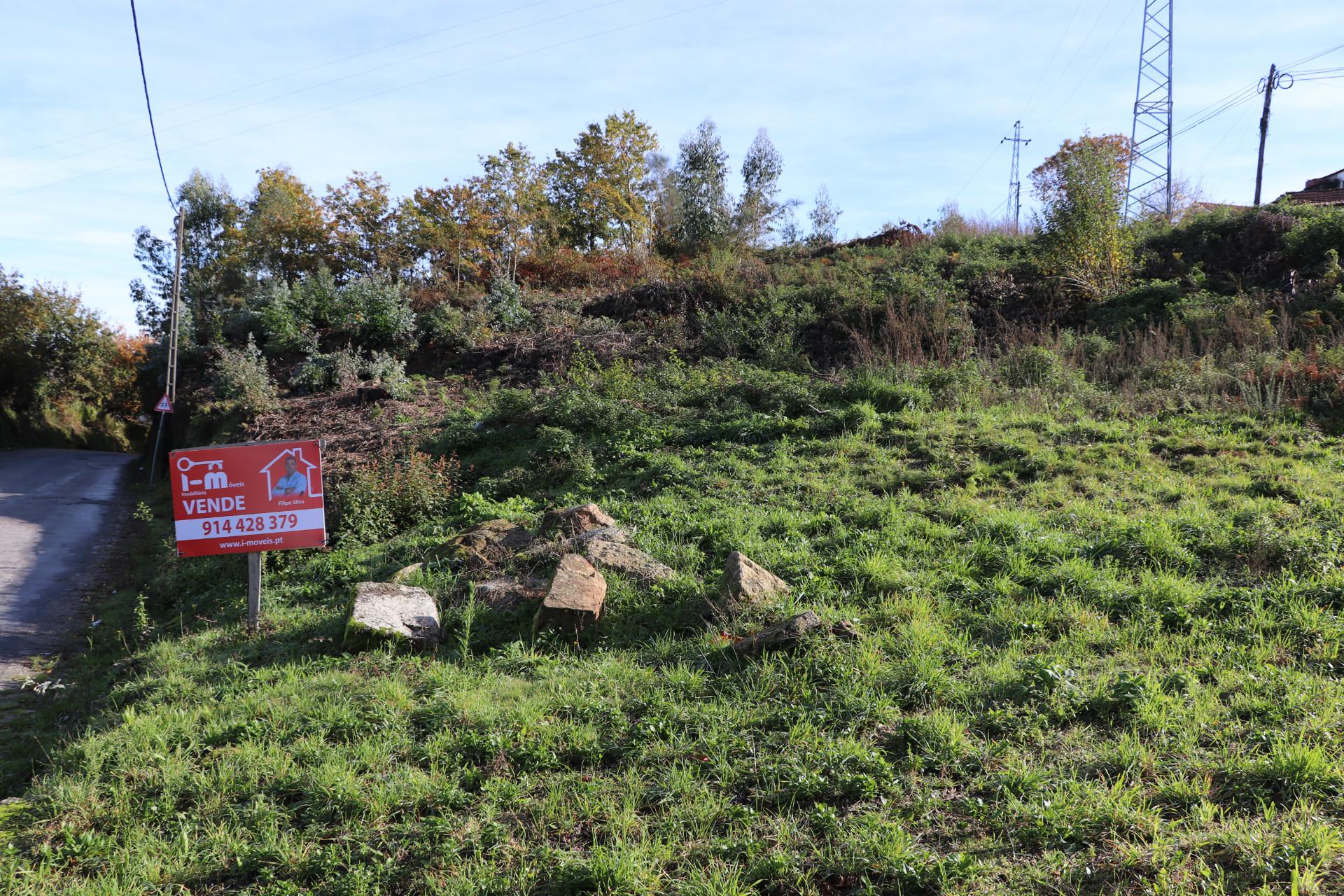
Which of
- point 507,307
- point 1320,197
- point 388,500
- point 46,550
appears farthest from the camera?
point 1320,197

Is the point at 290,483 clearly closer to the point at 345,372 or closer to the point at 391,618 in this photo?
the point at 391,618

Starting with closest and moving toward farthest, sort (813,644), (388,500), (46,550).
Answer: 1. (813,644)
2. (388,500)
3. (46,550)

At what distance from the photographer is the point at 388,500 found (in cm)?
893

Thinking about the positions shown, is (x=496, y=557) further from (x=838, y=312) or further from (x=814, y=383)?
(x=838, y=312)

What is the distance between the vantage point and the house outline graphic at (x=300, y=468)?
20.6 ft

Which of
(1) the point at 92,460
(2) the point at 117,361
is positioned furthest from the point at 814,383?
(2) the point at 117,361

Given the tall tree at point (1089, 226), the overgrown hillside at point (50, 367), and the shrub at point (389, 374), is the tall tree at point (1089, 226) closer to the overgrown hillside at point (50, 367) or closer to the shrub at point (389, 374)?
the shrub at point (389, 374)

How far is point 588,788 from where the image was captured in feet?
12.1

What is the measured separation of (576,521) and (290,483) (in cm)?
248

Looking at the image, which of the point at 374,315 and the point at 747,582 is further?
the point at 374,315

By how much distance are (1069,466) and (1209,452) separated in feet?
5.29

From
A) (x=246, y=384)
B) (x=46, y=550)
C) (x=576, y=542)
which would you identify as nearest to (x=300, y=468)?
(x=576, y=542)

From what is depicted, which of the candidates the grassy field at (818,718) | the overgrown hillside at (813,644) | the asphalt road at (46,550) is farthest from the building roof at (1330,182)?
the asphalt road at (46,550)

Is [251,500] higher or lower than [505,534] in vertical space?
higher
